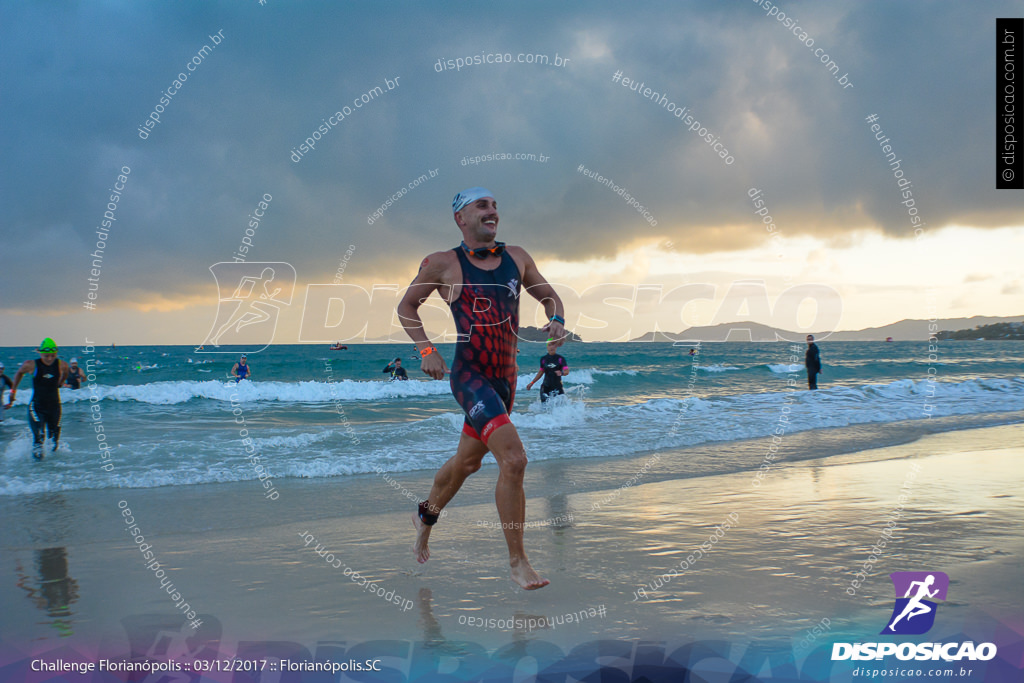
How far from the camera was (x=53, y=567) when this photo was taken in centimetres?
495

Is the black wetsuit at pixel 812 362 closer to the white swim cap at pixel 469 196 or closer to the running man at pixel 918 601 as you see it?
the running man at pixel 918 601

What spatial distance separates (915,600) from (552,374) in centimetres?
1119

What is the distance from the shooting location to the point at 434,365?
399cm

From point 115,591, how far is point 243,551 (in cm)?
104

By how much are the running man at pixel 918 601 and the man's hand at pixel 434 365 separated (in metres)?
2.78

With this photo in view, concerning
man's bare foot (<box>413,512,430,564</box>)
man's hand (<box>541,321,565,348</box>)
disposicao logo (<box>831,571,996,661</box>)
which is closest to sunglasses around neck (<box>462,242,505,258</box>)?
man's hand (<box>541,321,565,348</box>)

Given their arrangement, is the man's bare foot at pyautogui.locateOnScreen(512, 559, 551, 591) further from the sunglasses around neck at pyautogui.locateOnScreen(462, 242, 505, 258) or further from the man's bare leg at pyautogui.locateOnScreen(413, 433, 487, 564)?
the sunglasses around neck at pyautogui.locateOnScreen(462, 242, 505, 258)

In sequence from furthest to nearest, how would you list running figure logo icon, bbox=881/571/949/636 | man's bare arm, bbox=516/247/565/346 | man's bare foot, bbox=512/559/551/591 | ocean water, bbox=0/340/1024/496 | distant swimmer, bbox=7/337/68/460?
distant swimmer, bbox=7/337/68/460 → ocean water, bbox=0/340/1024/496 → man's bare arm, bbox=516/247/565/346 → man's bare foot, bbox=512/559/551/591 → running figure logo icon, bbox=881/571/949/636

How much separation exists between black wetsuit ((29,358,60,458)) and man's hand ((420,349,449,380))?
382 inches

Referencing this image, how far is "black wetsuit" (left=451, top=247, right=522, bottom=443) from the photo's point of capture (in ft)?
13.9

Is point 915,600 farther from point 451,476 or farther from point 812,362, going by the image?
point 812,362

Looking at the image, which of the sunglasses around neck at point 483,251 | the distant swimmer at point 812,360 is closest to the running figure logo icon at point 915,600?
the sunglasses around neck at point 483,251

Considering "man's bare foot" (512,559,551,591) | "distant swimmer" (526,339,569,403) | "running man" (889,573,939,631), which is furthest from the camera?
"distant swimmer" (526,339,569,403)

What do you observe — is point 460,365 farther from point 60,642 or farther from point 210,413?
point 210,413
